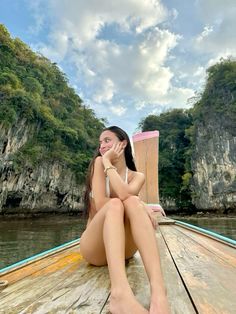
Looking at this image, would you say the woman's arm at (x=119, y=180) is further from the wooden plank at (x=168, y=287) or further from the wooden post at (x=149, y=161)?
the wooden post at (x=149, y=161)

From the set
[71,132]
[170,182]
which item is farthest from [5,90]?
[170,182]

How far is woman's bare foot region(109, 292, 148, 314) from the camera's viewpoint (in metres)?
0.78

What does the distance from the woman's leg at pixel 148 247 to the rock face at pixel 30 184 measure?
1648 centimetres

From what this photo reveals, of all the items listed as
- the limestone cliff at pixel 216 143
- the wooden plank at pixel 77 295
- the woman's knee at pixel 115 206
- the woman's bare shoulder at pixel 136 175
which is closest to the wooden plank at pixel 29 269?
the wooden plank at pixel 77 295

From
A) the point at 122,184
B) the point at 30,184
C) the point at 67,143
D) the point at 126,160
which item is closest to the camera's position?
the point at 122,184

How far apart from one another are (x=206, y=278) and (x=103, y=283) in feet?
1.26

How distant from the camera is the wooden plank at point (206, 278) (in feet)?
2.71

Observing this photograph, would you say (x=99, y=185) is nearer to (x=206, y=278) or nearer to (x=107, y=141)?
(x=107, y=141)

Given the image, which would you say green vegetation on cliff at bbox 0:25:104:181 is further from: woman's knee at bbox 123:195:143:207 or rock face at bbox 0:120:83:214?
woman's knee at bbox 123:195:143:207

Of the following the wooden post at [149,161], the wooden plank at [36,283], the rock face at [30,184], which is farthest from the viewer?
the rock face at [30,184]

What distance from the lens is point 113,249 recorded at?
0.99 m

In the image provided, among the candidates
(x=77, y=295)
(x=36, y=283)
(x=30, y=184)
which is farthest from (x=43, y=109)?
(x=77, y=295)

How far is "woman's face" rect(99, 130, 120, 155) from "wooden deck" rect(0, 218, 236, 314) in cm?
56

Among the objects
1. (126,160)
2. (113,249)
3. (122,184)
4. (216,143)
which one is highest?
(216,143)
